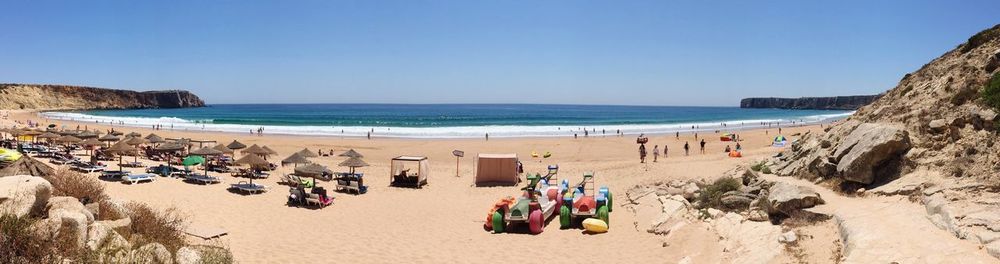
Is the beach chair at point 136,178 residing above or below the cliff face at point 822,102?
below

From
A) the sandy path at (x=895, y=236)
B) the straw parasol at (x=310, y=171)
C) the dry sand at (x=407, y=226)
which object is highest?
the sandy path at (x=895, y=236)

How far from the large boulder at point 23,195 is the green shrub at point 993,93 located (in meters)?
14.2

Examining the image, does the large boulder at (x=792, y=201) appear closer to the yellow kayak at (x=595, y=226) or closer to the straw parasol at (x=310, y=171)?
the yellow kayak at (x=595, y=226)

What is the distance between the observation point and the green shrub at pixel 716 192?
12076 mm

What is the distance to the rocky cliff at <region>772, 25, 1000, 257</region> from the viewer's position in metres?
7.36

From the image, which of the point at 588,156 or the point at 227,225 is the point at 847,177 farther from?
the point at 588,156

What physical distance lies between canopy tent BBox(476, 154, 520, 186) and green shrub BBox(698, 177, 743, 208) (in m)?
8.10

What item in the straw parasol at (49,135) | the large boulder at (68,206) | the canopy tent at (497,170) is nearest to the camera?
the large boulder at (68,206)

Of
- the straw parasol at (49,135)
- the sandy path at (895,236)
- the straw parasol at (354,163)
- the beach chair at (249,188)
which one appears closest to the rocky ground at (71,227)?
the sandy path at (895,236)

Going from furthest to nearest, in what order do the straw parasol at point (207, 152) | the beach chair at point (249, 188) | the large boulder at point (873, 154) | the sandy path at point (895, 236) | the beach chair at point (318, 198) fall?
the straw parasol at point (207, 152), the beach chair at point (249, 188), the beach chair at point (318, 198), the large boulder at point (873, 154), the sandy path at point (895, 236)

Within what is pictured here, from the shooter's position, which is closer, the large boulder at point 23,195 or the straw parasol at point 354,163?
the large boulder at point 23,195

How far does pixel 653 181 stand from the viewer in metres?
18.4

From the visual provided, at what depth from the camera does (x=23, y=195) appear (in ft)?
19.6

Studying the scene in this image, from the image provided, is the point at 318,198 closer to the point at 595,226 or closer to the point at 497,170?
the point at 497,170
